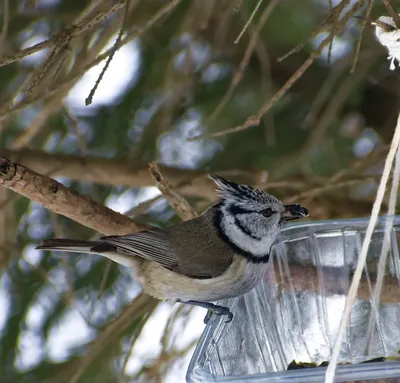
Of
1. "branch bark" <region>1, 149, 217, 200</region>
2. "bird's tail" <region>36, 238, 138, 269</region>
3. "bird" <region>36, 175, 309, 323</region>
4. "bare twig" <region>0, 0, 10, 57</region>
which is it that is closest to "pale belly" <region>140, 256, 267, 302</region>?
"bird" <region>36, 175, 309, 323</region>

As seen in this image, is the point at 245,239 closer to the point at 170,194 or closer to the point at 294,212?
the point at 294,212

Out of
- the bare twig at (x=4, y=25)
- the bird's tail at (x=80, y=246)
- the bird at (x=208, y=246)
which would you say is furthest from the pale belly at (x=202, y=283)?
the bare twig at (x=4, y=25)

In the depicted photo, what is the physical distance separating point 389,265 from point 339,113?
1.66 metres

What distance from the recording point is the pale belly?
7.93 feet

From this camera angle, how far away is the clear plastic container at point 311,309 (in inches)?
78.3

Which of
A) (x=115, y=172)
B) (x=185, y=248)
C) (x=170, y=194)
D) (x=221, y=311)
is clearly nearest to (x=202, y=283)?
(x=185, y=248)

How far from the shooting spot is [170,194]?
252cm

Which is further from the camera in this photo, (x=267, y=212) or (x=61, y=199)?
(x=267, y=212)

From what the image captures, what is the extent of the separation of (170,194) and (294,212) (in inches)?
15.6

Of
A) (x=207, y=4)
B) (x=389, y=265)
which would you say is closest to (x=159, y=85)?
(x=207, y=4)

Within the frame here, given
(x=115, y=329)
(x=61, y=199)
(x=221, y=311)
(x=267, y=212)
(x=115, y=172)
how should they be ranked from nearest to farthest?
(x=221, y=311) → (x=61, y=199) → (x=267, y=212) → (x=115, y=329) → (x=115, y=172)

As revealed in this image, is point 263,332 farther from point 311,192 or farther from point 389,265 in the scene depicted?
point 311,192

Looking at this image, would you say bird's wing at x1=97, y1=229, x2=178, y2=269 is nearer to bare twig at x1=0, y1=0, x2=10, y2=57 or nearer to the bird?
the bird

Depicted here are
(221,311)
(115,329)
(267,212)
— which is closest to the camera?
(221,311)
